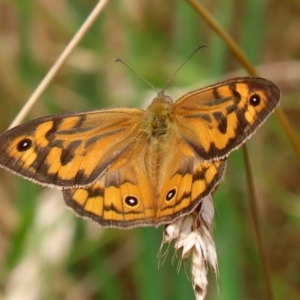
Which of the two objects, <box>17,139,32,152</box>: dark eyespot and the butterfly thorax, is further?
the butterfly thorax

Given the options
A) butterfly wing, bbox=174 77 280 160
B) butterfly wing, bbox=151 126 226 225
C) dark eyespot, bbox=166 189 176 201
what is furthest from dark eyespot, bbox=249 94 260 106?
dark eyespot, bbox=166 189 176 201

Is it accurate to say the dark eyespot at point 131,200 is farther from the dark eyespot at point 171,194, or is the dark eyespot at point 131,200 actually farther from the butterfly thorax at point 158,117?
the butterfly thorax at point 158,117

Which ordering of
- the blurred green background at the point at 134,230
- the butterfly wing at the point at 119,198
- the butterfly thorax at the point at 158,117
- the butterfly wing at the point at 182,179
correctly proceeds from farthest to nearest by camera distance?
the blurred green background at the point at 134,230 < the butterfly thorax at the point at 158,117 < the butterfly wing at the point at 119,198 < the butterfly wing at the point at 182,179

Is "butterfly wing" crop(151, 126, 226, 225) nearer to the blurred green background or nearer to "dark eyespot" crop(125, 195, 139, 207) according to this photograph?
"dark eyespot" crop(125, 195, 139, 207)

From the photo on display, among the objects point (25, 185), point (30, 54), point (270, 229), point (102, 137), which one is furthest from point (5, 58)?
point (270, 229)

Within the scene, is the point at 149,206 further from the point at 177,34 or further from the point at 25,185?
the point at 177,34

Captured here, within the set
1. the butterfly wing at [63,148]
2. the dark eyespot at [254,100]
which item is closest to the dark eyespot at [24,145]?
the butterfly wing at [63,148]

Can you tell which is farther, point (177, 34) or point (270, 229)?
point (270, 229)
